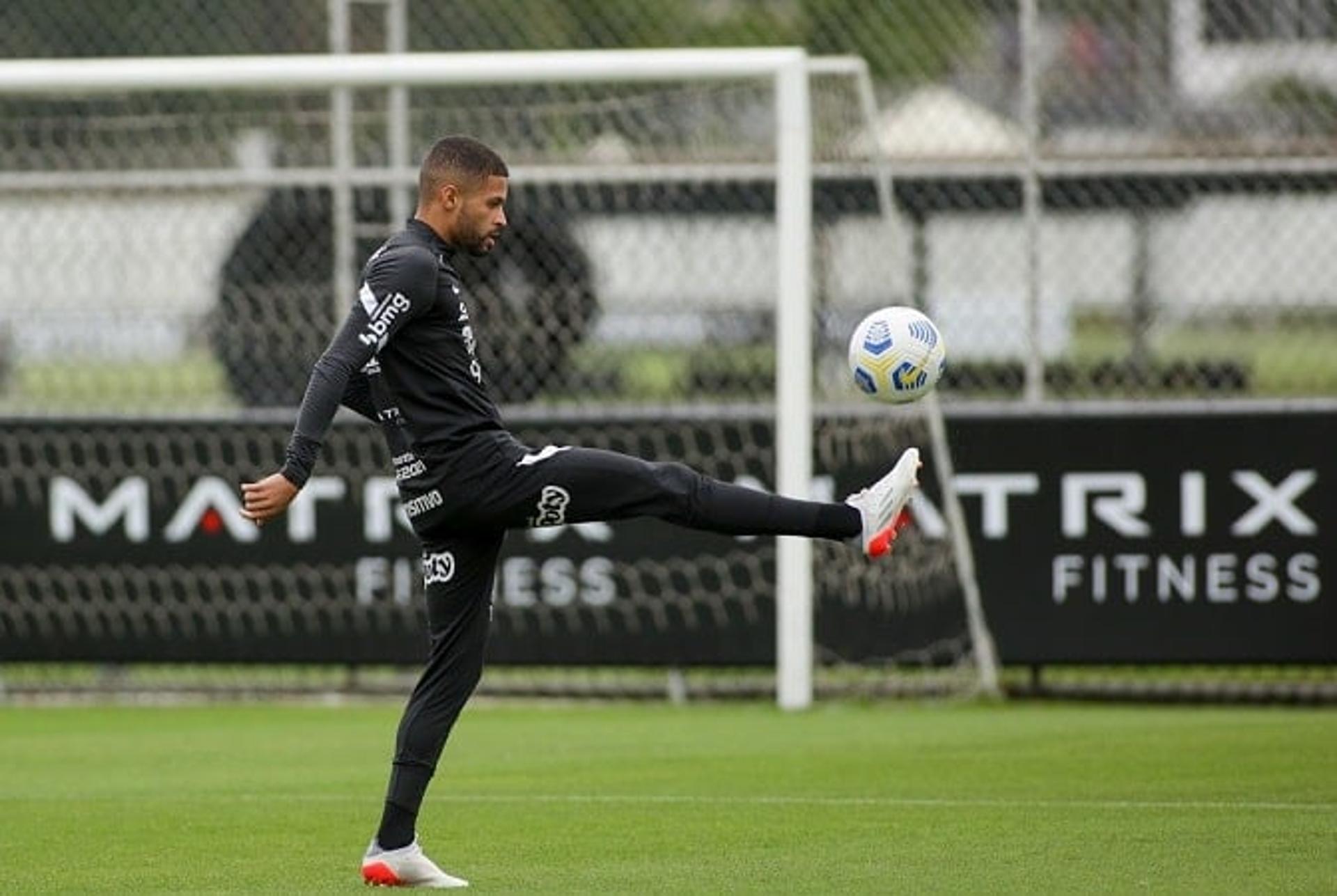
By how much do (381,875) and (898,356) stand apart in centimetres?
232


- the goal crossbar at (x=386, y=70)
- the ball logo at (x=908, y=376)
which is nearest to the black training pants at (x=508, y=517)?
the ball logo at (x=908, y=376)

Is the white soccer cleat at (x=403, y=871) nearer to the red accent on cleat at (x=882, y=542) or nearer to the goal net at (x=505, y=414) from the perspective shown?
the red accent on cleat at (x=882, y=542)

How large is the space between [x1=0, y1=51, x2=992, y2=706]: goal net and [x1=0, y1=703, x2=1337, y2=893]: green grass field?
1.69 feet

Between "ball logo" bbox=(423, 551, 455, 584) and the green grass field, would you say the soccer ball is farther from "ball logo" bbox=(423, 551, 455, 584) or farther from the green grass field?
"ball logo" bbox=(423, 551, 455, 584)

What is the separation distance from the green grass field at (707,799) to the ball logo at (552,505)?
999mm

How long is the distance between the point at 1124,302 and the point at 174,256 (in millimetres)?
5959

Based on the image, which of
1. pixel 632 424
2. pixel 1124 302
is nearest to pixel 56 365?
pixel 632 424

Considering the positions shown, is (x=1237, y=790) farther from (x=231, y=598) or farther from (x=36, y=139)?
(x=36, y=139)

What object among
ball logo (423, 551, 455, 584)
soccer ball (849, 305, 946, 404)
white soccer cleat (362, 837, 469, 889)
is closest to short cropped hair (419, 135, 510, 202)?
ball logo (423, 551, 455, 584)

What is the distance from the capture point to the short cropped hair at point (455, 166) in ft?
23.5

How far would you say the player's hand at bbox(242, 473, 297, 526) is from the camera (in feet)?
21.9

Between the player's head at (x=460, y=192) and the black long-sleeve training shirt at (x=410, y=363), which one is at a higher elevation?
the player's head at (x=460, y=192)

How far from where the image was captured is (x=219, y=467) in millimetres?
12578

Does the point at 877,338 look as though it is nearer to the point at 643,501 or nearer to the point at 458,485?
the point at 643,501
